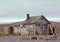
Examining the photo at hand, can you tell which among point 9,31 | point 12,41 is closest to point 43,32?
point 9,31

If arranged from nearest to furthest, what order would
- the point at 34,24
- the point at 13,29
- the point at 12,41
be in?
the point at 12,41 → the point at 34,24 → the point at 13,29

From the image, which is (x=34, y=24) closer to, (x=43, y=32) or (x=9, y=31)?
(x=43, y=32)

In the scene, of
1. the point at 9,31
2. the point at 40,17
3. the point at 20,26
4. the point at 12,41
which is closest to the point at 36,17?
the point at 40,17

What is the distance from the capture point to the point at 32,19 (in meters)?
46.0

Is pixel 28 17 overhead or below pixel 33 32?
overhead

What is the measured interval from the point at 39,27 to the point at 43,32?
1.34 metres

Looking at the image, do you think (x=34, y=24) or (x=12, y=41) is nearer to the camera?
(x=12, y=41)

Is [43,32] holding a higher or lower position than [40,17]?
lower

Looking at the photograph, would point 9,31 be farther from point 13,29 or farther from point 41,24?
point 41,24

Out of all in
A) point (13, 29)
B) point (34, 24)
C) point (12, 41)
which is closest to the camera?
point (12, 41)

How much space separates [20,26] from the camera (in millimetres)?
47500

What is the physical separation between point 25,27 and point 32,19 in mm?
2213

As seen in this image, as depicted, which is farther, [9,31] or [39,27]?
[9,31]

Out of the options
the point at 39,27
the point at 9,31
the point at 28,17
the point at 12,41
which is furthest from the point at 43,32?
the point at 12,41
